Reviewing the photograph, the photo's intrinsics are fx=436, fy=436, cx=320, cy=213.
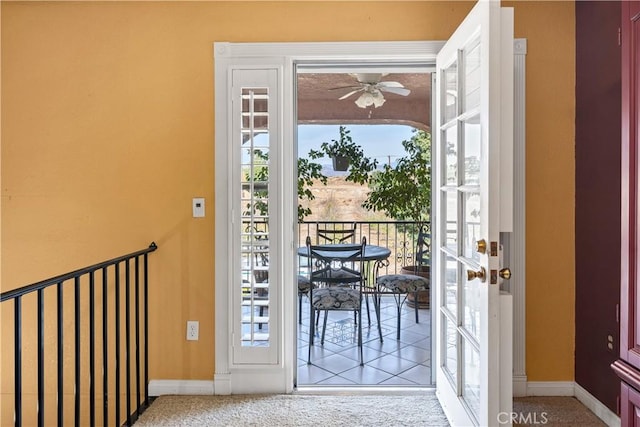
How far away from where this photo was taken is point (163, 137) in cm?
262

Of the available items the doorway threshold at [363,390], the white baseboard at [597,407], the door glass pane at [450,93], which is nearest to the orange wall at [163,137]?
the white baseboard at [597,407]

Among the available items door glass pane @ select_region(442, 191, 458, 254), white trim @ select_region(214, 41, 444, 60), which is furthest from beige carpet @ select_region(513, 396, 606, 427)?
white trim @ select_region(214, 41, 444, 60)

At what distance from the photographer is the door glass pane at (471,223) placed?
185 centimetres

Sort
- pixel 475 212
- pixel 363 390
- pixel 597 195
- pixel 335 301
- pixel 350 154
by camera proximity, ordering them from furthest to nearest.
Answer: pixel 350 154 → pixel 335 301 → pixel 363 390 → pixel 597 195 → pixel 475 212

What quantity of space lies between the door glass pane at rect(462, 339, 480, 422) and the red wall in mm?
856

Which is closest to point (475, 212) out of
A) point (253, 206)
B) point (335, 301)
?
point (253, 206)

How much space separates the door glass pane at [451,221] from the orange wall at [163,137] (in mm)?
615

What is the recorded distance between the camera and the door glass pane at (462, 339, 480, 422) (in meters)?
1.84

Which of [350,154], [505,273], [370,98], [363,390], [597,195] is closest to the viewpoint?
[505,273]

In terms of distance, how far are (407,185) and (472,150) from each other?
3.69m

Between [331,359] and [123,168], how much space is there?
6.93 feet

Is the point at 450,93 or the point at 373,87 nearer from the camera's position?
the point at 450,93

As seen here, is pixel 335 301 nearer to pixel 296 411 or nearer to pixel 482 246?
pixel 296 411

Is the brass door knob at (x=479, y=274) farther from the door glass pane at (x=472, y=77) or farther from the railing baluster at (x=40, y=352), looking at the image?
the railing baluster at (x=40, y=352)
